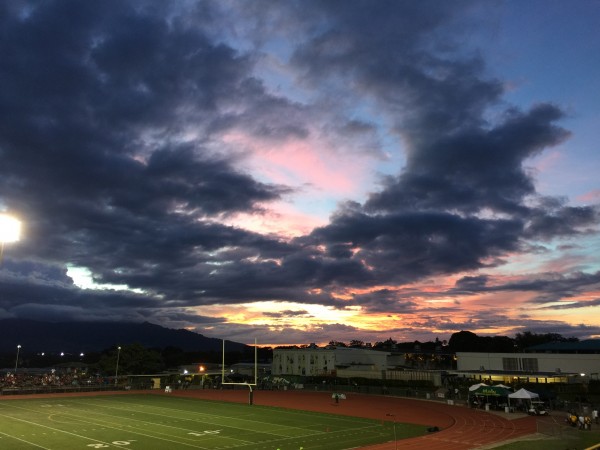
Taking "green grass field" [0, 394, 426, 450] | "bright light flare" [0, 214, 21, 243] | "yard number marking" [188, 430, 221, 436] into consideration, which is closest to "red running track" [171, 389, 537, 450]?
"green grass field" [0, 394, 426, 450]

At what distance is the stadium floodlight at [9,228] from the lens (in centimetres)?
2311

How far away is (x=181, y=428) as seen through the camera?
44.2m

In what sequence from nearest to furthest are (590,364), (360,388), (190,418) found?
(190,418)
(590,364)
(360,388)

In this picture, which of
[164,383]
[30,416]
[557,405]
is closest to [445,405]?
[557,405]

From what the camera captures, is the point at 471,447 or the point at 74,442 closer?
the point at 471,447

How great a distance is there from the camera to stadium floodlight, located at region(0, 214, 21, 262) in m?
23.1

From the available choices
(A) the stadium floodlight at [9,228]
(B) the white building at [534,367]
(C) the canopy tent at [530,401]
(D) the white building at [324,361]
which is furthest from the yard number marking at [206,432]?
(D) the white building at [324,361]

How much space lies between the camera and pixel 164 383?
9712 centimetres

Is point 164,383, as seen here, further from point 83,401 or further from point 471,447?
point 471,447

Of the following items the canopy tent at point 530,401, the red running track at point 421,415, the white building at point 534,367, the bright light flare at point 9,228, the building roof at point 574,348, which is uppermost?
the bright light flare at point 9,228

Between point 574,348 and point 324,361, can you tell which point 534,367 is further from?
point 324,361

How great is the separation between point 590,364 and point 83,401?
247ft

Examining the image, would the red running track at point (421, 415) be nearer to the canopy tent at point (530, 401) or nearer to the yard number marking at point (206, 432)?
the canopy tent at point (530, 401)

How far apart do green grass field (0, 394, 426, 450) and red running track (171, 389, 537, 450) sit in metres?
2.97
